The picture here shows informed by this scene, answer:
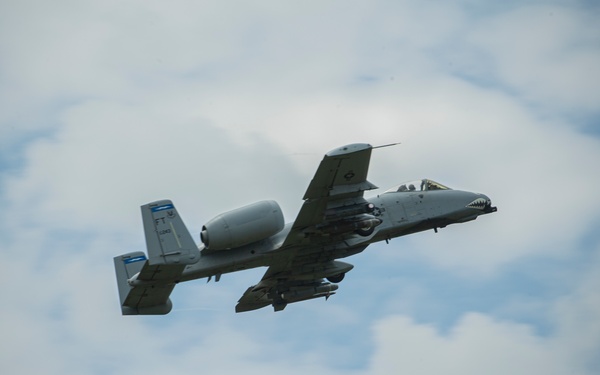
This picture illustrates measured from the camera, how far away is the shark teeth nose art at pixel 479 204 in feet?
179

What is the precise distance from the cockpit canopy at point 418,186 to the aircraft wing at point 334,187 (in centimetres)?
416

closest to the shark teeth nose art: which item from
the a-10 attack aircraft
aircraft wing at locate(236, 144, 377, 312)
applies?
the a-10 attack aircraft

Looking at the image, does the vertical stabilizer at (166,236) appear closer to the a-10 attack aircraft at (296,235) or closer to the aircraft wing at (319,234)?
the a-10 attack aircraft at (296,235)

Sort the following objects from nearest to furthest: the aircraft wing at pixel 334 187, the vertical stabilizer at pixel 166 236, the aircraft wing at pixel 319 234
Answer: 1. the vertical stabilizer at pixel 166 236
2. the aircraft wing at pixel 334 187
3. the aircraft wing at pixel 319 234

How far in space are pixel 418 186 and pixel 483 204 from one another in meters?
3.20

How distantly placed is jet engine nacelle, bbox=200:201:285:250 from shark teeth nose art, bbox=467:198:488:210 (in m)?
10.5

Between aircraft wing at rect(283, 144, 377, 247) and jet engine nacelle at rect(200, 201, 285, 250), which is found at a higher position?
aircraft wing at rect(283, 144, 377, 247)

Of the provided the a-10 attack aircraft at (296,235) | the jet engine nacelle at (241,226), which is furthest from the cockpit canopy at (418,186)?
the jet engine nacelle at (241,226)

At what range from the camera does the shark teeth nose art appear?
54.5 m

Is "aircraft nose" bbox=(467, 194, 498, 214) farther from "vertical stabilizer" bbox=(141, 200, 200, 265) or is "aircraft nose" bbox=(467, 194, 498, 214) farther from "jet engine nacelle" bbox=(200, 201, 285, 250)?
"vertical stabilizer" bbox=(141, 200, 200, 265)

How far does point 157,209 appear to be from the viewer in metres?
47.1

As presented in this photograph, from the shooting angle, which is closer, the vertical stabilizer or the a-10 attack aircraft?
the vertical stabilizer

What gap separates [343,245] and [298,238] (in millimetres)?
2551

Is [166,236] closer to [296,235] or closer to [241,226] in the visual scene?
[241,226]
